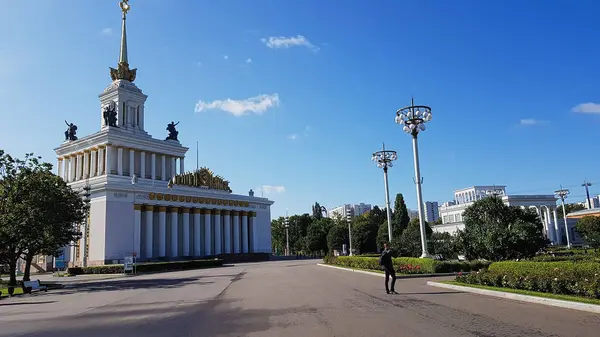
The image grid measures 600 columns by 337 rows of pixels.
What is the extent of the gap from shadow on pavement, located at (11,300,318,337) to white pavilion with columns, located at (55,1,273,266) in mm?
40987

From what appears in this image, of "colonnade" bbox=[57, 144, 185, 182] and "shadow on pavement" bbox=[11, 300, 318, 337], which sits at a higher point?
"colonnade" bbox=[57, 144, 185, 182]

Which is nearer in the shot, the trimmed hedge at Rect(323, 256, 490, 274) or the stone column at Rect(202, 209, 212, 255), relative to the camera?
the trimmed hedge at Rect(323, 256, 490, 274)

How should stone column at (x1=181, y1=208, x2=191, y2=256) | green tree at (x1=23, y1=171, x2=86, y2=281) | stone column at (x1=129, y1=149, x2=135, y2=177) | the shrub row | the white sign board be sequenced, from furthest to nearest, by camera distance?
stone column at (x1=129, y1=149, x2=135, y2=177), stone column at (x1=181, y1=208, x2=191, y2=256), the white sign board, green tree at (x1=23, y1=171, x2=86, y2=281), the shrub row

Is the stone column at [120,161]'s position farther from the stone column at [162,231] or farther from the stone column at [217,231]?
the stone column at [217,231]

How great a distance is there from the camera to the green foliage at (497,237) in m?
23.0

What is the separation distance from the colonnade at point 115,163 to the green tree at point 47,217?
105 feet

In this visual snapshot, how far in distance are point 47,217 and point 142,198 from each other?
91.7 feet

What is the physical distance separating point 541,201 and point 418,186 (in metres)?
54.3

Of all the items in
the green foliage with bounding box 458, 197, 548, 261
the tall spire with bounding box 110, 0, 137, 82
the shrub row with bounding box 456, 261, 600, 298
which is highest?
the tall spire with bounding box 110, 0, 137, 82

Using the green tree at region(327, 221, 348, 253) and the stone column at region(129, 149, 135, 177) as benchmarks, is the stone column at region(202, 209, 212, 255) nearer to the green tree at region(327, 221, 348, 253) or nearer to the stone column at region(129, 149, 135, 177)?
the stone column at region(129, 149, 135, 177)

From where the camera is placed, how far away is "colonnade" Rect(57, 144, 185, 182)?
61156mm

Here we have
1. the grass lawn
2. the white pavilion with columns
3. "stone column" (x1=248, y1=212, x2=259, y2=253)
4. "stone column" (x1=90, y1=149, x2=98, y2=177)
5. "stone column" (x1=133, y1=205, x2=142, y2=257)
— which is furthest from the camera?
"stone column" (x1=248, y1=212, x2=259, y2=253)

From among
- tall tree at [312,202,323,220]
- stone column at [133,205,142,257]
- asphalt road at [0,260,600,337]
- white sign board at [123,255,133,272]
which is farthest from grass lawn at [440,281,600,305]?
tall tree at [312,202,323,220]

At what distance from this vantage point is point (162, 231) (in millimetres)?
55188
